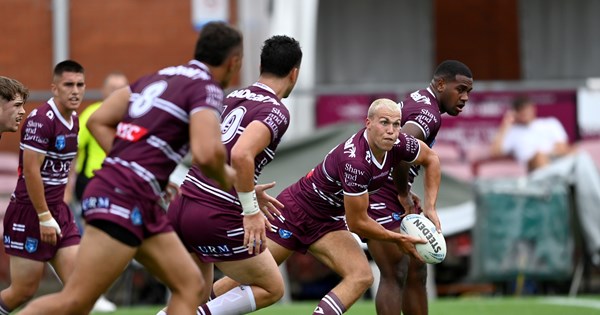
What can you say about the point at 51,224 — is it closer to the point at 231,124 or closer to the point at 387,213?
the point at 231,124

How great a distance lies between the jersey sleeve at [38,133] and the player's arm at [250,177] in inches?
74.9

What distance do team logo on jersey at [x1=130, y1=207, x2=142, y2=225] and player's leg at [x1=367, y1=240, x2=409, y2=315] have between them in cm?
271

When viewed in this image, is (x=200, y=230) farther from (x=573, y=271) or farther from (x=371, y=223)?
(x=573, y=271)

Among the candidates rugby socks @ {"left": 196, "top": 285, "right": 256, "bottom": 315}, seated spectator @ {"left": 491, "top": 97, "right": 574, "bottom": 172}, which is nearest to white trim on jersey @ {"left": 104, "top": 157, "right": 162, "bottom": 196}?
rugby socks @ {"left": 196, "top": 285, "right": 256, "bottom": 315}

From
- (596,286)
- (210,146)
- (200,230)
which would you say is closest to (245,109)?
(200,230)

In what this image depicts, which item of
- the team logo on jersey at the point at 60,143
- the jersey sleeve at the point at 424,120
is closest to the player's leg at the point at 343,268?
the jersey sleeve at the point at 424,120

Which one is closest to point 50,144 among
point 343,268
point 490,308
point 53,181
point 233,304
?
point 53,181

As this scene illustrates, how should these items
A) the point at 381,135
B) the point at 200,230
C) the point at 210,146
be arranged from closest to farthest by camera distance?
the point at 210,146
the point at 200,230
the point at 381,135

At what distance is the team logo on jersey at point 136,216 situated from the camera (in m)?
6.63

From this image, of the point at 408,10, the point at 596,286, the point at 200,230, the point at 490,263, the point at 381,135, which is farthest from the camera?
the point at 408,10

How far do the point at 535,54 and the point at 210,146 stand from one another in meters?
14.7

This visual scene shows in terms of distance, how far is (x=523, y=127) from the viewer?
15.1m

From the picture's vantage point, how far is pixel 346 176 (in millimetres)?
8281

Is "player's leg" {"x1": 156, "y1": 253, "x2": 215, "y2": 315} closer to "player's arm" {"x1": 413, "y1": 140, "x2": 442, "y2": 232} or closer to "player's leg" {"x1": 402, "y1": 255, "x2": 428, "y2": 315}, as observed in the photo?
"player's arm" {"x1": 413, "y1": 140, "x2": 442, "y2": 232}
